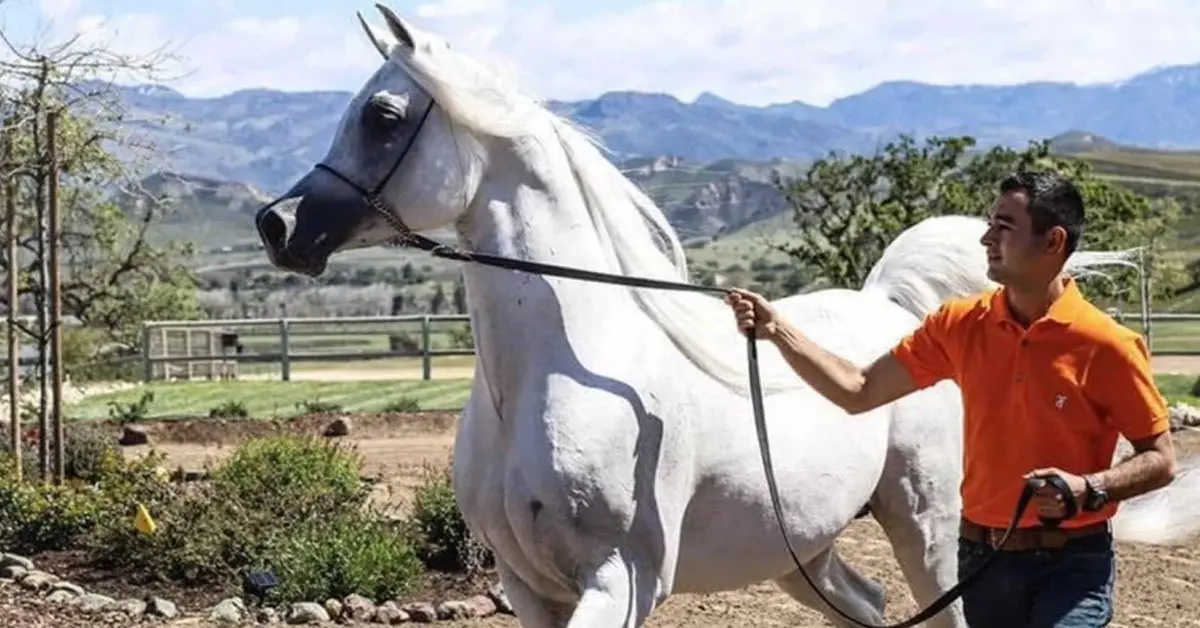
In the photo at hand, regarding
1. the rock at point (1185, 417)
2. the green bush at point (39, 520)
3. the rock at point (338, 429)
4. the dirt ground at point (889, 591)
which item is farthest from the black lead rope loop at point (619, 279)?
the rock at point (338, 429)

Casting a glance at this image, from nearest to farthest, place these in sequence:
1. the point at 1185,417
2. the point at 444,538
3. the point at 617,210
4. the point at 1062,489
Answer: the point at 1062,489, the point at 617,210, the point at 444,538, the point at 1185,417

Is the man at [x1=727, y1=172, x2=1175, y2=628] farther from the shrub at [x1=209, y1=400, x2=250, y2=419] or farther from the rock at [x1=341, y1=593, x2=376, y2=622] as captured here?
the shrub at [x1=209, y1=400, x2=250, y2=419]

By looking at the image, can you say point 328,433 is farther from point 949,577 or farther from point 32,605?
point 949,577

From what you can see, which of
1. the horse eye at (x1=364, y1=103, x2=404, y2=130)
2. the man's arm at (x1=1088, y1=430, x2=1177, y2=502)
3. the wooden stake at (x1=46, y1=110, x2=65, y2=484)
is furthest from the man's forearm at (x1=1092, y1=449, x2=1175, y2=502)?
the wooden stake at (x1=46, y1=110, x2=65, y2=484)

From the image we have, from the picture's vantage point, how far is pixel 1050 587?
147 inches

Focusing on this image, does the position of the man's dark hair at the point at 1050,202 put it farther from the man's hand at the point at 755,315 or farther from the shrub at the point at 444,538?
the shrub at the point at 444,538

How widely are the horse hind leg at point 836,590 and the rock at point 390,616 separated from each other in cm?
291

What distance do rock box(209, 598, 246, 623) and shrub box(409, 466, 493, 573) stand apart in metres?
1.32

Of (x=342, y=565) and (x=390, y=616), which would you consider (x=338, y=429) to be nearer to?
(x=342, y=565)

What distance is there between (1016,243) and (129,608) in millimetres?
5740

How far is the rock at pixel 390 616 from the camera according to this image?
318 inches

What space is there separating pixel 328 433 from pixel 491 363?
44.8 feet

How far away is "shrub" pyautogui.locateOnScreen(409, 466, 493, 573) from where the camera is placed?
358 inches

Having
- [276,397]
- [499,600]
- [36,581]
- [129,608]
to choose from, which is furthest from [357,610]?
[276,397]
